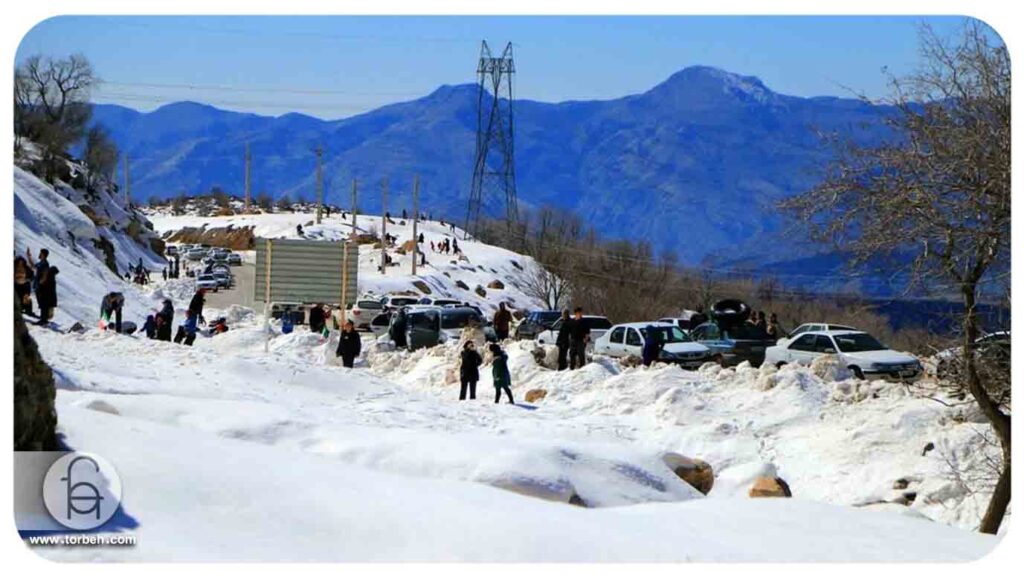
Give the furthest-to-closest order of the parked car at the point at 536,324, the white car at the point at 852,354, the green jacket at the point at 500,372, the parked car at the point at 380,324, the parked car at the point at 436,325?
the parked car at the point at 380,324 < the parked car at the point at 536,324 < the parked car at the point at 436,325 < the white car at the point at 852,354 < the green jacket at the point at 500,372

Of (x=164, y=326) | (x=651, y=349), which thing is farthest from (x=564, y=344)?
(x=164, y=326)

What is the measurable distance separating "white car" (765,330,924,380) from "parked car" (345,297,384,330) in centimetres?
2310

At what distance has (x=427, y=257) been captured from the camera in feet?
322

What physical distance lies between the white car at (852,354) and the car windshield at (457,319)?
9.94 m

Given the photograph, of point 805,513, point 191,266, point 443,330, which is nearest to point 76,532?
point 805,513

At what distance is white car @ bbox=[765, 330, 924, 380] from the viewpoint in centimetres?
2805

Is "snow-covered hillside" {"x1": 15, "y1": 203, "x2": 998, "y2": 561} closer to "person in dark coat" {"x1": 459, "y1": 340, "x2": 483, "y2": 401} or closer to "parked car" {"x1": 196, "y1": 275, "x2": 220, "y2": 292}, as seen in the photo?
"person in dark coat" {"x1": 459, "y1": 340, "x2": 483, "y2": 401}

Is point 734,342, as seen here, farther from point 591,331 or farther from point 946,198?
point 946,198

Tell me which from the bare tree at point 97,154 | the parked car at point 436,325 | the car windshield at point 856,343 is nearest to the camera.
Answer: the car windshield at point 856,343

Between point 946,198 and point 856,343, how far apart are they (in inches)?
662

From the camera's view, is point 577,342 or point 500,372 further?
point 577,342

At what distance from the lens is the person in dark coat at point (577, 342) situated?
28719 millimetres

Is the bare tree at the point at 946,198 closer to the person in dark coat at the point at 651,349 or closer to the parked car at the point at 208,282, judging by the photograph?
the person in dark coat at the point at 651,349

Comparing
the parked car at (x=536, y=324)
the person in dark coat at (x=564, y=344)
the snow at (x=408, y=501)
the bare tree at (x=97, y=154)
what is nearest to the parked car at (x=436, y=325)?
the parked car at (x=536, y=324)
